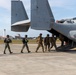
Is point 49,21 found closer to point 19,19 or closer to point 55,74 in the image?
point 19,19

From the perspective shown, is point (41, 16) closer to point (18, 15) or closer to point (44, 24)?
point (44, 24)

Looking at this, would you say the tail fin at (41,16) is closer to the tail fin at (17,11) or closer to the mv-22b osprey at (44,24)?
the mv-22b osprey at (44,24)

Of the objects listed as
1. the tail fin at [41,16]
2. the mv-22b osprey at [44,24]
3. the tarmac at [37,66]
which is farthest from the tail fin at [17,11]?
the tarmac at [37,66]

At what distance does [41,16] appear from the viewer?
72.2ft

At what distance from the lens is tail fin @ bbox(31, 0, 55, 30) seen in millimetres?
21859

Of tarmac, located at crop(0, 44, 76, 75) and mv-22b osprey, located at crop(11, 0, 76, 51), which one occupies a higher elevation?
mv-22b osprey, located at crop(11, 0, 76, 51)

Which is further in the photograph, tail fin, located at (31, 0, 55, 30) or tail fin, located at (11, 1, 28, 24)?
tail fin, located at (11, 1, 28, 24)

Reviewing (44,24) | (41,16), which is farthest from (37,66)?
(41,16)

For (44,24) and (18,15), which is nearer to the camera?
(44,24)

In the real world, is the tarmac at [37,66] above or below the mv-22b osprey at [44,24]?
below

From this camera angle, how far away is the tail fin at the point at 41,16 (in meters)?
21.9

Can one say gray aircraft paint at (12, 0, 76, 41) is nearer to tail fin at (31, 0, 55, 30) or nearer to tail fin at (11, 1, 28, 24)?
tail fin at (31, 0, 55, 30)

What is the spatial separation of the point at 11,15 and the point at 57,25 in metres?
6.60

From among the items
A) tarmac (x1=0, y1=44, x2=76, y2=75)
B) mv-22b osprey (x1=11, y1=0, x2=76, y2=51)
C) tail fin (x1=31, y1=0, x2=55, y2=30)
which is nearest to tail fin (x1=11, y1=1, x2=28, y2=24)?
mv-22b osprey (x1=11, y1=0, x2=76, y2=51)
